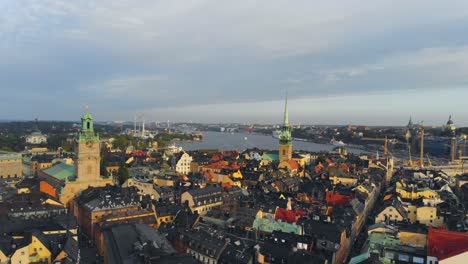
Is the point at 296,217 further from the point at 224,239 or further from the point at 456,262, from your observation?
the point at 456,262

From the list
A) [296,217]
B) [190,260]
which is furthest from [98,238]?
[296,217]

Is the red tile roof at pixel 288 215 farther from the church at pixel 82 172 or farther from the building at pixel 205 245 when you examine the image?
the church at pixel 82 172

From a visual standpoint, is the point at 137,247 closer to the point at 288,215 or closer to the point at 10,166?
the point at 288,215

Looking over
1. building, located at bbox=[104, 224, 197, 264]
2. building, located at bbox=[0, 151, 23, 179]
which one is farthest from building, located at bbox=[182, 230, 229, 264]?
building, located at bbox=[0, 151, 23, 179]

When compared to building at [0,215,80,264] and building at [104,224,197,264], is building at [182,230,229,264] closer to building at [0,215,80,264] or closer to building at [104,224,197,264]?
building at [104,224,197,264]

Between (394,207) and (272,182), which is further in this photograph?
(272,182)

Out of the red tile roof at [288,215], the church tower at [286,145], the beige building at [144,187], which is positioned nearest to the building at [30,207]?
the beige building at [144,187]
